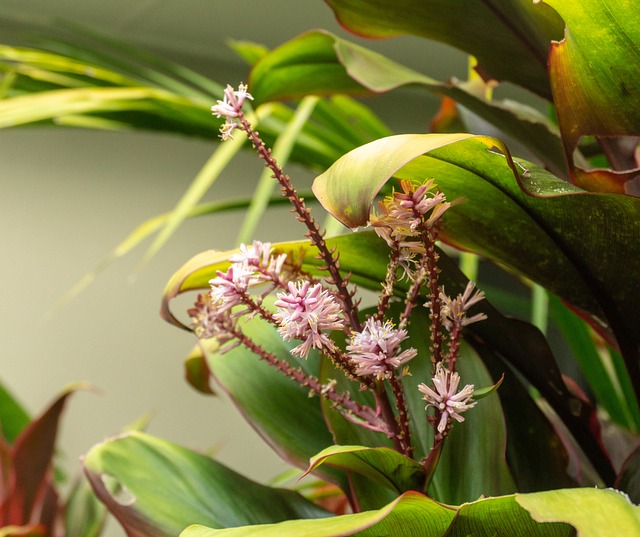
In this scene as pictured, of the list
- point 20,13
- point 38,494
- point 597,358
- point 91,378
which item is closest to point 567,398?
point 597,358

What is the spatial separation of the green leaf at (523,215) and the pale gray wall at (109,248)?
147 centimetres

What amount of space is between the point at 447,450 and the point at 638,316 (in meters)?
0.09

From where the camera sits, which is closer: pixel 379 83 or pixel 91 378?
pixel 379 83

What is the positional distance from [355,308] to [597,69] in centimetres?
12

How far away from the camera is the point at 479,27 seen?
0.34 m

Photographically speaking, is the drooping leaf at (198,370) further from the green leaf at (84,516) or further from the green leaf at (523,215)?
the green leaf at (84,516)

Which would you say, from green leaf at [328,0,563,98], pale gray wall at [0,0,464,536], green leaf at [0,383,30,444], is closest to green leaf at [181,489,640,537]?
green leaf at [328,0,563,98]

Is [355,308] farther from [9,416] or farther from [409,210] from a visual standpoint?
[9,416]

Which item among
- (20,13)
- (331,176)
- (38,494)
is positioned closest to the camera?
(331,176)

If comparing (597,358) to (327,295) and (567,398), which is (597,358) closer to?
(567,398)

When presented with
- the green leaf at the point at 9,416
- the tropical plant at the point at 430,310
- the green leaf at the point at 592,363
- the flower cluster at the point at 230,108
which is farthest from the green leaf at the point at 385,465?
the green leaf at the point at 9,416

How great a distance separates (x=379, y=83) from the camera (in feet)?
1.20

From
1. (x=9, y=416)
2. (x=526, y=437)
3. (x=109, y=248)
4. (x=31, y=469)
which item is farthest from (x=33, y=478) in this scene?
(x=109, y=248)

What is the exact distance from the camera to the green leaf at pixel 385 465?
9.4 inches
